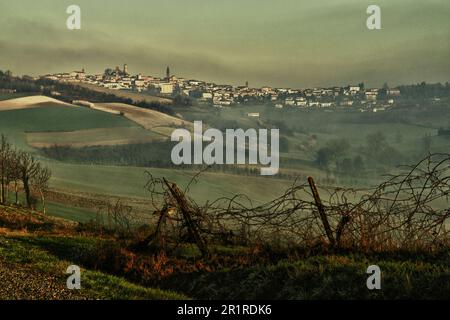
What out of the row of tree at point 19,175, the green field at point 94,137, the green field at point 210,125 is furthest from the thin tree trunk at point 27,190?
the green field at point 94,137

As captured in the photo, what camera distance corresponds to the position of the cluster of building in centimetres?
17162

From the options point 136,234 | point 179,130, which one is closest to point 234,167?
point 179,130

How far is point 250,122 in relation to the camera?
181000 millimetres

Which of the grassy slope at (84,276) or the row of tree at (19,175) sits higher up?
the grassy slope at (84,276)

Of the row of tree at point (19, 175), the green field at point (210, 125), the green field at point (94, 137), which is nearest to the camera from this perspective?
the row of tree at point (19, 175)

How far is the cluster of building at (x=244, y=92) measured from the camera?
17162cm

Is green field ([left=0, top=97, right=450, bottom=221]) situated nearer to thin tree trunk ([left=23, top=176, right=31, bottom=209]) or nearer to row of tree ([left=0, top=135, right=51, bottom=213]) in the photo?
row of tree ([left=0, top=135, right=51, bottom=213])

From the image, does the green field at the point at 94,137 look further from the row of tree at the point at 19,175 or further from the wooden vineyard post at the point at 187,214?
the wooden vineyard post at the point at 187,214

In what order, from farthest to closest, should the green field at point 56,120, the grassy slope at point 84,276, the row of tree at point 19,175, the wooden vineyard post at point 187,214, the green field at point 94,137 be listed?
the green field at point 56,120 → the green field at point 94,137 → the row of tree at point 19,175 → the wooden vineyard post at point 187,214 → the grassy slope at point 84,276

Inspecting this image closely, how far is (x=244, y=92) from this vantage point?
166m

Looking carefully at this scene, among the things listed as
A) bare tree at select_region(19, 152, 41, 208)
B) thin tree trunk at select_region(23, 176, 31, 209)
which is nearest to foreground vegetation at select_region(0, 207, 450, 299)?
thin tree trunk at select_region(23, 176, 31, 209)

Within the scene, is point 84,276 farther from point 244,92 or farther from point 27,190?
point 244,92

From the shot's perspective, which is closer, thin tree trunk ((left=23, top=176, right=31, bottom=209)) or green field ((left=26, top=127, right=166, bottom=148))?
thin tree trunk ((left=23, top=176, right=31, bottom=209))

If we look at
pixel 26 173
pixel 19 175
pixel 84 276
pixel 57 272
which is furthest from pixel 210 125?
pixel 84 276
